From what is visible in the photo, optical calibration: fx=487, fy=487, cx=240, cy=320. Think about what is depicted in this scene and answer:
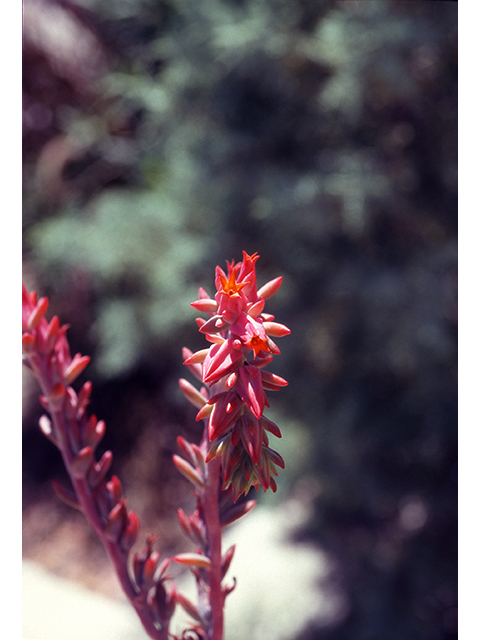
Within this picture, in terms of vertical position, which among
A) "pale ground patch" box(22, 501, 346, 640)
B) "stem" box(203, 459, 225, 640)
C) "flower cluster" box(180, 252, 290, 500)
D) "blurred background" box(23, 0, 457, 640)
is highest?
"blurred background" box(23, 0, 457, 640)

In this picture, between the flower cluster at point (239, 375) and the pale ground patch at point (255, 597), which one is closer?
the flower cluster at point (239, 375)

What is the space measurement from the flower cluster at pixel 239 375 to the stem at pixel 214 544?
0.02 meters

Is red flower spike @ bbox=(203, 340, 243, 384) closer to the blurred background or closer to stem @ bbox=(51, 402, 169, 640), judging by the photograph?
stem @ bbox=(51, 402, 169, 640)

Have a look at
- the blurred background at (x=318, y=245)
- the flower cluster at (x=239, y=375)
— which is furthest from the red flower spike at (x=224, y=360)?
the blurred background at (x=318, y=245)

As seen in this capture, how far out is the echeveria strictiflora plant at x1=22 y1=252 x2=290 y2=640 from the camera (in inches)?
4.3

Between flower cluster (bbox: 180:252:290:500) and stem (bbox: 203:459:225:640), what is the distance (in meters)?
0.02

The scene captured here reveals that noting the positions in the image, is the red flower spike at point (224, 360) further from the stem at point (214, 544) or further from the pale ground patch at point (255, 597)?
the pale ground patch at point (255, 597)

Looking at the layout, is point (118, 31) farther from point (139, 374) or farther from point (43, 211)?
point (139, 374)

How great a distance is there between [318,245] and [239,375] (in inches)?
31.9

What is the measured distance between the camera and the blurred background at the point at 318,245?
824 mm

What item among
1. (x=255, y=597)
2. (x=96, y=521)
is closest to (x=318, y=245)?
(x=255, y=597)

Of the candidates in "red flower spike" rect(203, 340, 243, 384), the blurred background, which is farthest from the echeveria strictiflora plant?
the blurred background

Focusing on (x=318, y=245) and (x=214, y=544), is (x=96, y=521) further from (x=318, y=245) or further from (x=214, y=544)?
(x=318, y=245)
